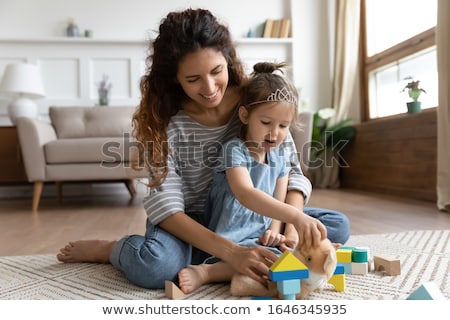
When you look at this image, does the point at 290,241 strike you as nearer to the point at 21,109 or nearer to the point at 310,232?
the point at 310,232

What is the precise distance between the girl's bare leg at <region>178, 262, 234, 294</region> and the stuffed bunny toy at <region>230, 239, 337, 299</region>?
9 cm

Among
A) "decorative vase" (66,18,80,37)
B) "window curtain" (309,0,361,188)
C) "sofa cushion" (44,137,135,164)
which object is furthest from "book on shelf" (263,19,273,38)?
"sofa cushion" (44,137,135,164)

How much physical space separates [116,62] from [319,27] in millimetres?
1869

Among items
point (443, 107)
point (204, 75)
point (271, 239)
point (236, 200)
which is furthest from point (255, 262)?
point (443, 107)

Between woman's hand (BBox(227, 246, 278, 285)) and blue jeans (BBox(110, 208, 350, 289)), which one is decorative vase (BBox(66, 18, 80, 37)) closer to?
blue jeans (BBox(110, 208, 350, 289))

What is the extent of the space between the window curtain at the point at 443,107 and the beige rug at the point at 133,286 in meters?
0.94

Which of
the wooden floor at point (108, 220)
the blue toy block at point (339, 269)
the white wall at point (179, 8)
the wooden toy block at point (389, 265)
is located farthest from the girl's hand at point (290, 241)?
the white wall at point (179, 8)

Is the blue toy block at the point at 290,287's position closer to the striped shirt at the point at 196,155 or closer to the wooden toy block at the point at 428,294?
the wooden toy block at the point at 428,294

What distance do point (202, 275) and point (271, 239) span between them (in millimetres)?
162

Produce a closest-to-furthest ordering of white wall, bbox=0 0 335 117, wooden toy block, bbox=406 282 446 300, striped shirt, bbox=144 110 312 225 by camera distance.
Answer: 1. wooden toy block, bbox=406 282 446 300
2. striped shirt, bbox=144 110 312 225
3. white wall, bbox=0 0 335 117

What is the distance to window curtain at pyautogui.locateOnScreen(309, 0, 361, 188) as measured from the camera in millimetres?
3934

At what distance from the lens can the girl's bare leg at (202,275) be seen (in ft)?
3.07
